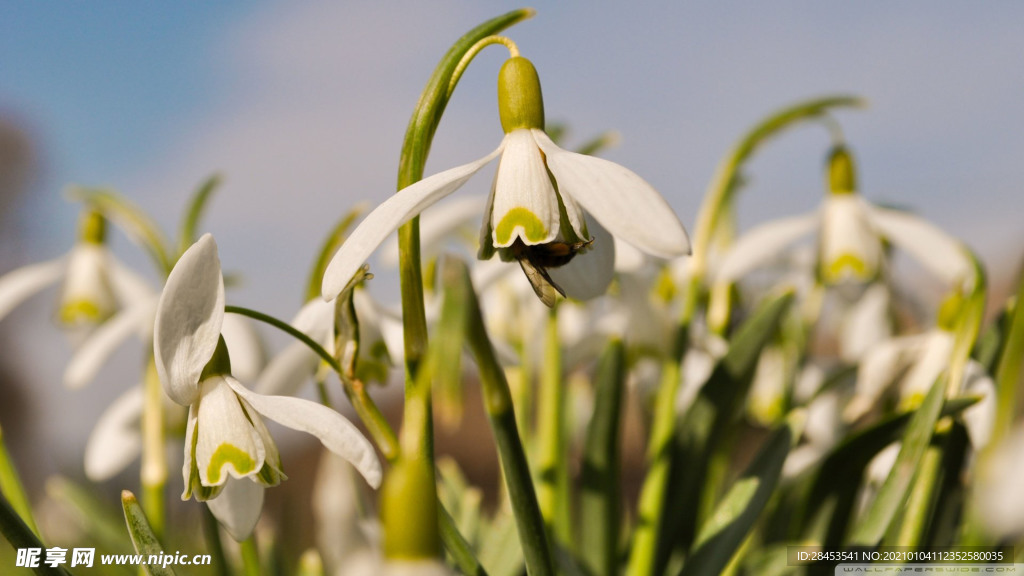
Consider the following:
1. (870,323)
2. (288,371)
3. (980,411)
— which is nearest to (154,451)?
(288,371)

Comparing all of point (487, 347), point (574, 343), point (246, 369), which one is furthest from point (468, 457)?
point (487, 347)

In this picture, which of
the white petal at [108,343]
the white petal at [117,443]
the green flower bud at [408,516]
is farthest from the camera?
the white petal at [117,443]

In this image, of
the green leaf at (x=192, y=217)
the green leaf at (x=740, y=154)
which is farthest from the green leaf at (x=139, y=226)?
the green leaf at (x=740, y=154)

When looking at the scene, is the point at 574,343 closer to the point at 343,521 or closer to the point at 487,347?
the point at 343,521

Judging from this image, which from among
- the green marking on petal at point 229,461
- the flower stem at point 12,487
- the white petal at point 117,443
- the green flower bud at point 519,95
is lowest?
the white petal at point 117,443

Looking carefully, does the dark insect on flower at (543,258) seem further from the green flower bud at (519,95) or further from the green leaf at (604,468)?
the green leaf at (604,468)

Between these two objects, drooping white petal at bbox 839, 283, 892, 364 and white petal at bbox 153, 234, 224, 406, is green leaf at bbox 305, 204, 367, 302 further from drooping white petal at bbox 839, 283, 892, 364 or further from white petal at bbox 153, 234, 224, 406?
drooping white petal at bbox 839, 283, 892, 364

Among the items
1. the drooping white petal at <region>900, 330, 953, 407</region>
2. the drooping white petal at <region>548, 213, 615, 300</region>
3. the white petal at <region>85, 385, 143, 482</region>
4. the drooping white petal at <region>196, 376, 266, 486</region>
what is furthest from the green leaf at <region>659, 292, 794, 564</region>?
the white petal at <region>85, 385, 143, 482</region>
